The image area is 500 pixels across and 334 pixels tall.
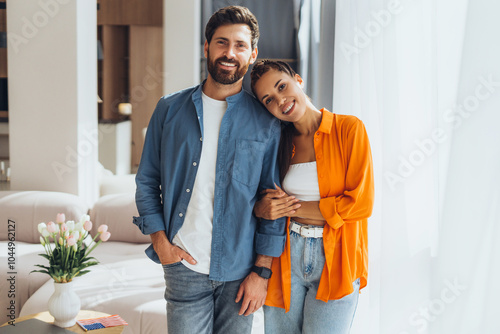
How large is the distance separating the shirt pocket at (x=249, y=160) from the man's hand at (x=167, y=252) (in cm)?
29

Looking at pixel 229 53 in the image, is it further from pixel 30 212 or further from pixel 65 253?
pixel 30 212

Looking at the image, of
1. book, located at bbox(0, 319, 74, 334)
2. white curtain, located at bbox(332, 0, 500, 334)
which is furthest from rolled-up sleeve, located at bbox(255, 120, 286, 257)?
book, located at bbox(0, 319, 74, 334)

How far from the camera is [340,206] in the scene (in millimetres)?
1502

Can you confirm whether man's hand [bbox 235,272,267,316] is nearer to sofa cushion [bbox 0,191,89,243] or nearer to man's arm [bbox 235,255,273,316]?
man's arm [bbox 235,255,273,316]

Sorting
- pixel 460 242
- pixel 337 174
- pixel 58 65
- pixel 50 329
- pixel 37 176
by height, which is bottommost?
pixel 50 329

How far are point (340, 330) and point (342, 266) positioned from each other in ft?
0.63

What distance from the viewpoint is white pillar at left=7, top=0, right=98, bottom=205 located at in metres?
3.71

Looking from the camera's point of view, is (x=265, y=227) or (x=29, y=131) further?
(x=29, y=131)

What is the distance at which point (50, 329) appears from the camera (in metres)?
2.14

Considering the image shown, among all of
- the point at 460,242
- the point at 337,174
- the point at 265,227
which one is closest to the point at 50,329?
the point at 265,227

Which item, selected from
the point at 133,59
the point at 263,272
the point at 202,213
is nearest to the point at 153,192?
the point at 202,213

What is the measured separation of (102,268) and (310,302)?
6.16 feet

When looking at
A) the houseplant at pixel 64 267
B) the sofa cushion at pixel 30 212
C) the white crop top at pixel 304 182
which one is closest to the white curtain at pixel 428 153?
the white crop top at pixel 304 182

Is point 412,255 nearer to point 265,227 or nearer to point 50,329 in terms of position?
point 265,227
